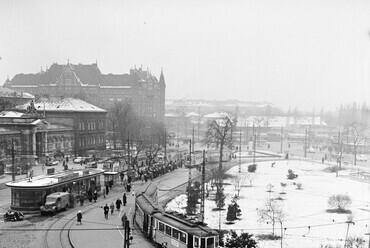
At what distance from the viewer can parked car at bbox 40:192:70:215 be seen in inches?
863

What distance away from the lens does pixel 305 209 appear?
28359 millimetres

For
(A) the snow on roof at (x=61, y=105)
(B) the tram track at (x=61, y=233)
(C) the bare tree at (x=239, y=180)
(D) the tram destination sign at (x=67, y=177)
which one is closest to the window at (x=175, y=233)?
(B) the tram track at (x=61, y=233)

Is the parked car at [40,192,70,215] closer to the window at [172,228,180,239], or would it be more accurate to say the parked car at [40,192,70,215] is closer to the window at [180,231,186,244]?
the window at [172,228,180,239]

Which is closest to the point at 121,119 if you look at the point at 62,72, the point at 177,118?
the point at 62,72

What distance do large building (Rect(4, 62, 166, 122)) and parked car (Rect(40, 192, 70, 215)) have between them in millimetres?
73021

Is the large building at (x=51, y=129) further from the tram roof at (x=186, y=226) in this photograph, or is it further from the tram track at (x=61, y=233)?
the tram roof at (x=186, y=226)

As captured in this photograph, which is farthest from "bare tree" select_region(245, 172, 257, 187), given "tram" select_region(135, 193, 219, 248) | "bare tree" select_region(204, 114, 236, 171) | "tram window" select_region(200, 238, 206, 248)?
"tram window" select_region(200, 238, 206, 248)

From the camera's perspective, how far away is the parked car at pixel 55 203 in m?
21.9

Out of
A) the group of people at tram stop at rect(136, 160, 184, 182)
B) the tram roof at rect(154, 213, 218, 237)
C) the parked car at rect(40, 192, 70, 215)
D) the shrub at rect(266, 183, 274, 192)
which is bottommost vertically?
the shrub at rect(266, 183, 274, 192)

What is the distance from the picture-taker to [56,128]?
5106 cm

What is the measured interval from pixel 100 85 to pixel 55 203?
272 feet

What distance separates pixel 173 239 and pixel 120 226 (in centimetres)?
480

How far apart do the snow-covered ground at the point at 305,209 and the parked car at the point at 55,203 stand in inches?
299

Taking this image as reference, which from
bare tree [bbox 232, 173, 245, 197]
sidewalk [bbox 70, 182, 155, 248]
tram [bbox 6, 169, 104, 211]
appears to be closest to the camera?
sidewalk [bbox 70, 182, 155, 248]
